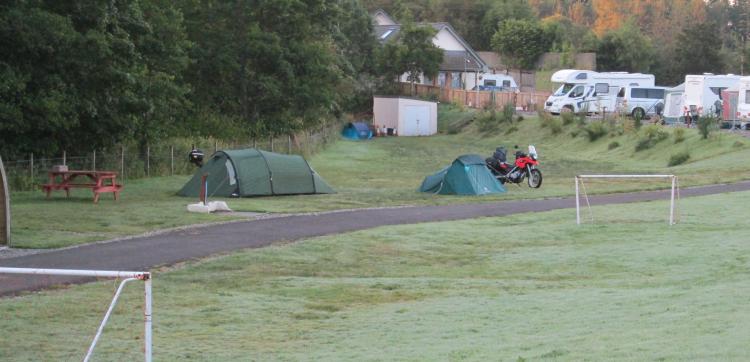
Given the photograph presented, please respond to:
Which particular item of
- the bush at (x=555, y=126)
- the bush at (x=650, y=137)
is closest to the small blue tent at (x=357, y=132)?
the bush at (x=555, y=126)

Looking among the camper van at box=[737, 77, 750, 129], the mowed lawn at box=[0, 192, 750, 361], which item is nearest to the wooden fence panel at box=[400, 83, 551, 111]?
the camper van at box=[737, 77, 750, 129]

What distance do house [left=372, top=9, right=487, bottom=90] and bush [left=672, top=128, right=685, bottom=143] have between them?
132 ft

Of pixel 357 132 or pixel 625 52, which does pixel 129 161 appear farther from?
pixel 625 52

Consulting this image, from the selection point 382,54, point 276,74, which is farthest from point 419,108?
point 276,74

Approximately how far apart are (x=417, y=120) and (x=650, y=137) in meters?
25.7

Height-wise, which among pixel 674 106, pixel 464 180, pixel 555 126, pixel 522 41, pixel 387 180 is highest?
pixel 522 41

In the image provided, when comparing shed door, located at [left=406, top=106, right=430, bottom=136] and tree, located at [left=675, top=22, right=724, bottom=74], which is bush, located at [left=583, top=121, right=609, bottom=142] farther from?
tree, located at [left=675, top=22, right=724, bottom=74]

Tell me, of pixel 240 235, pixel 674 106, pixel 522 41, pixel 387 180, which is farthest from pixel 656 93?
pixel 240 235

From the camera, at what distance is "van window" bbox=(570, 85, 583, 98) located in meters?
66.4

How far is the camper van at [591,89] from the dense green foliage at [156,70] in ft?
59.6

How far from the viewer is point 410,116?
74.8 meters

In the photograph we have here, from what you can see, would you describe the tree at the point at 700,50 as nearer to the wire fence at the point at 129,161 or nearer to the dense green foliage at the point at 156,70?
the dense green foliage at the point at 156,70

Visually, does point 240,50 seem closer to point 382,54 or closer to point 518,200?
point 518,200

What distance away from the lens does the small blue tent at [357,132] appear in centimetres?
7306
